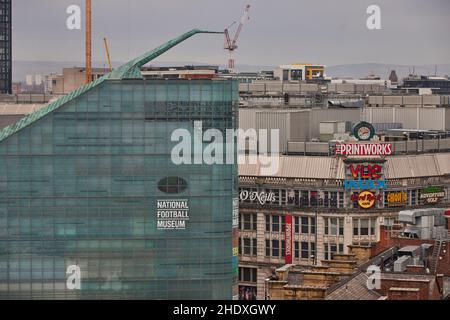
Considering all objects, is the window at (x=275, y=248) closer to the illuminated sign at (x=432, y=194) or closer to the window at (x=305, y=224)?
the window at (x=305, y=224)

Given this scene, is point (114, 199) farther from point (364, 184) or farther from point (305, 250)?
point (364, 184)

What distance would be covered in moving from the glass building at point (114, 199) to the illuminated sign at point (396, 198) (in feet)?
111

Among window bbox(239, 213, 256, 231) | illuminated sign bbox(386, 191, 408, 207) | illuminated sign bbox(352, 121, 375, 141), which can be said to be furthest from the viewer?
window bbox(239, 213, 256, 231)

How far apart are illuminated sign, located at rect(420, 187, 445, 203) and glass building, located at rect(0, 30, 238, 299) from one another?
3690 cm

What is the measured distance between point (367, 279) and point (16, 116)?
72.1m

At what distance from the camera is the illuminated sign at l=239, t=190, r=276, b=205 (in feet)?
464

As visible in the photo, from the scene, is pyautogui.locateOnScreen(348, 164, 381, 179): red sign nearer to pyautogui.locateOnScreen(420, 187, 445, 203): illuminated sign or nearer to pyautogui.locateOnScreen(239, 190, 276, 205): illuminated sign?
pyautogui.locateOnScreen(420, 187, 445, 203): illuminated sign

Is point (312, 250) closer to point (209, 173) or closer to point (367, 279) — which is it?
point (209, 173)

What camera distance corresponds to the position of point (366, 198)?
139m

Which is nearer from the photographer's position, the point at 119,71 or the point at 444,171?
the point at 119,71

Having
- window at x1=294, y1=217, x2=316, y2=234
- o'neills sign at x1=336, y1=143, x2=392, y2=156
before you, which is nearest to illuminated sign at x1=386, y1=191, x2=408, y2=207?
o'neills sign at x1=336, y1=143, x2=392, y2=156

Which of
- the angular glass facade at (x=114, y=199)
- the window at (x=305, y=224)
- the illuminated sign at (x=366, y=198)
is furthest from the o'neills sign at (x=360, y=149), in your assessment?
the angular glass facade at (x=114, y=199)

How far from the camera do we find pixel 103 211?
10812 cm

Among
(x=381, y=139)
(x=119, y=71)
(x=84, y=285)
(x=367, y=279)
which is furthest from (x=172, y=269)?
(x=381, y=139)
